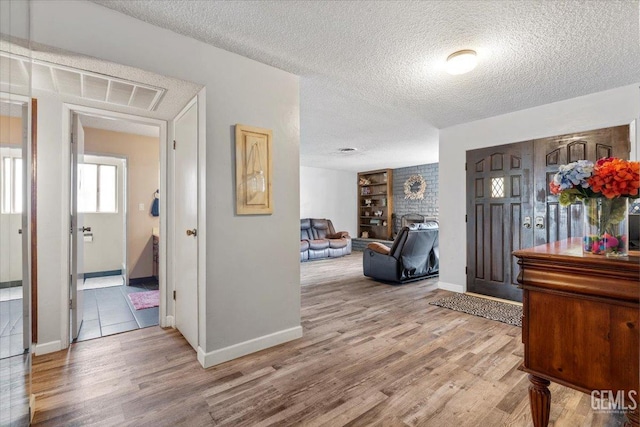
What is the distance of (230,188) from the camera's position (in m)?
2.27

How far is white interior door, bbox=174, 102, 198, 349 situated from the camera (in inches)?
92.5

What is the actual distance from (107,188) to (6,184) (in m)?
4.78

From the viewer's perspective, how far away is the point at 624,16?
1886mm

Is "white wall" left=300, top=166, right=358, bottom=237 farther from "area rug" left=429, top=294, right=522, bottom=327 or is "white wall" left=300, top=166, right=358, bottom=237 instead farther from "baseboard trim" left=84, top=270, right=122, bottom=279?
"area rug" left=429, top=294, right=522, bottom=327

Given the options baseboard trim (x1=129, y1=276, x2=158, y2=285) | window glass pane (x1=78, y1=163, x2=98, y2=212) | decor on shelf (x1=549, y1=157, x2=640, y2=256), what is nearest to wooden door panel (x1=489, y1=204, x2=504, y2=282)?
decor on shelf (x1=549, y1=157, x2=640, y2=256)

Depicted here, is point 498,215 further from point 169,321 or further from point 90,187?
point 90,187

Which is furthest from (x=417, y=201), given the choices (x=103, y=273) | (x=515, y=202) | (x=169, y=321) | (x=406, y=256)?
(x=103, y=273)

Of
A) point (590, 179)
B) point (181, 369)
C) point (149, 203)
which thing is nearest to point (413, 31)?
point (590, 179)

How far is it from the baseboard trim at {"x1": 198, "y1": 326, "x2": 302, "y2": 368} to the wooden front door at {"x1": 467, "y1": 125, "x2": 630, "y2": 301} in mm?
2771

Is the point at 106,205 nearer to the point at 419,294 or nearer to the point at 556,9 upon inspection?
the point at 419,294

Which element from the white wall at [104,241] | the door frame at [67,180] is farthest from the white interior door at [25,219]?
the white wall at [104,241]

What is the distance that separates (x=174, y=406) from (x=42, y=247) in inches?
68.3

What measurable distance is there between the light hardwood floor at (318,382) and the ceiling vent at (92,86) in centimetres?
189

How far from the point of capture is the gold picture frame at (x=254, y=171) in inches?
90.0
